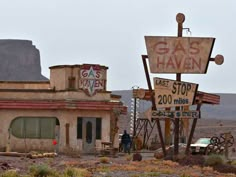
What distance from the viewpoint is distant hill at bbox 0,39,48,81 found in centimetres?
16088

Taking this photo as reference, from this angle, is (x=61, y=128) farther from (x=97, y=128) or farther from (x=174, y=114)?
(x=174, y=114)

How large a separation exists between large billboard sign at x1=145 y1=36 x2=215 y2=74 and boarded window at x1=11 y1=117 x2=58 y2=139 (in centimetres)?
1231

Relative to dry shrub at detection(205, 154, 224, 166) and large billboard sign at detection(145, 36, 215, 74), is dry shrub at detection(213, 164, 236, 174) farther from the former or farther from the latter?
large billboard sign at detection(145, 36, 215, 74)

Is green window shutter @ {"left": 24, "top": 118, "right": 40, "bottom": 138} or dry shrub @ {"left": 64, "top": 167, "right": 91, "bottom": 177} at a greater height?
green window shutter @ {"left": 24, "top": 118, "right": 40, "bottom": 138}

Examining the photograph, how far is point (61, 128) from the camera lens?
A: 45094mm

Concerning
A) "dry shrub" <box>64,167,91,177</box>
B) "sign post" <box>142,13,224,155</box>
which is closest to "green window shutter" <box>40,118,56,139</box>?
"sign post" <box>142,13,224,155</box>

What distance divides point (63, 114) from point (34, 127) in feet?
6.54

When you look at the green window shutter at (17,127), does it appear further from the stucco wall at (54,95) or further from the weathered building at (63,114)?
the stucco wall at (54,95)

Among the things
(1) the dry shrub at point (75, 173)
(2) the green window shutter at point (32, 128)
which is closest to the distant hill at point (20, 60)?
(2) the green window shutter at point (32, 128)

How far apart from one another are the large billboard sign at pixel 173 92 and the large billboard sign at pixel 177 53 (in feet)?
1.96

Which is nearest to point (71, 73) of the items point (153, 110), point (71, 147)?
point (71, 147)

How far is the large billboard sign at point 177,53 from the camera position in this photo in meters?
34.8

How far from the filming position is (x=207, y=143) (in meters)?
44.1

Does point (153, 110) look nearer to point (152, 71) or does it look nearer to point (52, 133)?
point (152, 71)
